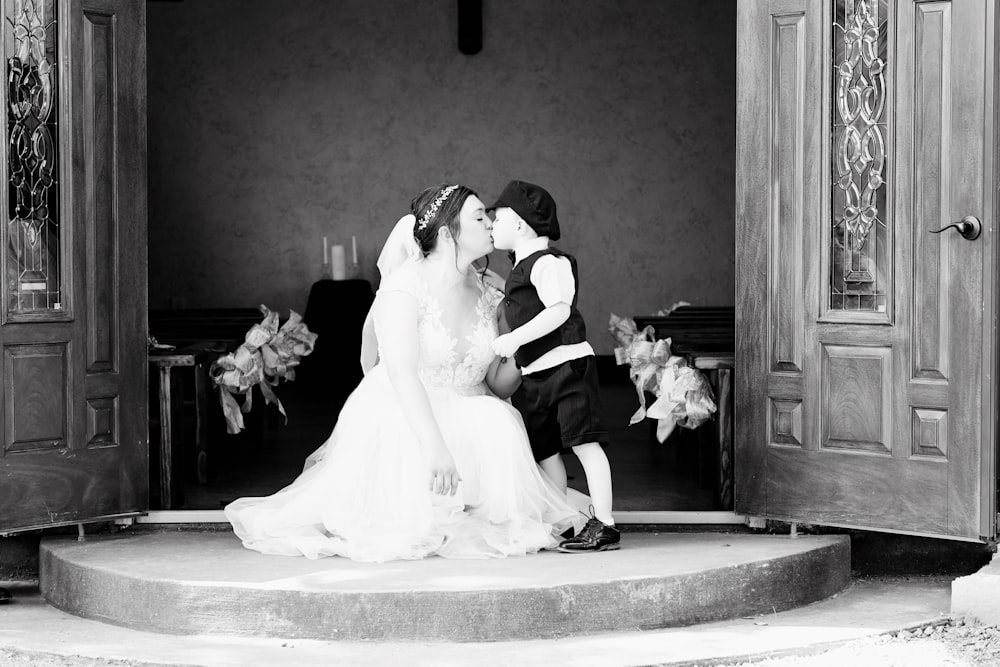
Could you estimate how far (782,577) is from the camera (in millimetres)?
4281

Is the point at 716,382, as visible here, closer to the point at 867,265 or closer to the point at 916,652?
the point at 867,265

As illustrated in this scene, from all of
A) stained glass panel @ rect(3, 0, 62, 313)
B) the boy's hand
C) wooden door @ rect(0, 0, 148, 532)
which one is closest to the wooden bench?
the boy's hand

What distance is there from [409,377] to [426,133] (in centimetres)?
767

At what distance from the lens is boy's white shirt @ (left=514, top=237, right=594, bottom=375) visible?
422cm

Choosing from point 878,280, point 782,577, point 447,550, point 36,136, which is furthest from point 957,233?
point 36,136

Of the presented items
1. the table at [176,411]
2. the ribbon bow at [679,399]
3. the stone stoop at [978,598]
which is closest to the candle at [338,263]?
the table at [176,411]

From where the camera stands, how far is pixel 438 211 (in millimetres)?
4410

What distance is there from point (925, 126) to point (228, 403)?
3.54 m

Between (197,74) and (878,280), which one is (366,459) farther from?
(197,74)

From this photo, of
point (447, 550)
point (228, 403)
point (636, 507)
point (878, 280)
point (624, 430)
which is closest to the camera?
point (447, 550)

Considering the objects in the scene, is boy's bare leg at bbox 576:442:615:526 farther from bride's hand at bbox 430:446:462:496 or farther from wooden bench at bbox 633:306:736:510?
wooden bench at bbox 633:306:736:510

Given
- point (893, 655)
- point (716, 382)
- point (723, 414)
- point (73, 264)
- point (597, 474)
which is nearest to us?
point (893, 655)

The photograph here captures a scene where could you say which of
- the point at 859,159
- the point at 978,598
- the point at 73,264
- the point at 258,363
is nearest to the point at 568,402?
the point at 859,159

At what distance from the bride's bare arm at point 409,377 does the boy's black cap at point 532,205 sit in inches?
18.8
